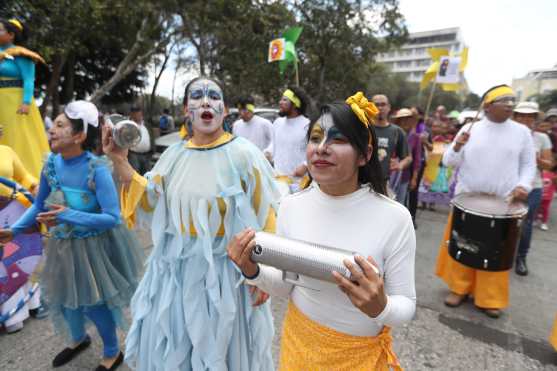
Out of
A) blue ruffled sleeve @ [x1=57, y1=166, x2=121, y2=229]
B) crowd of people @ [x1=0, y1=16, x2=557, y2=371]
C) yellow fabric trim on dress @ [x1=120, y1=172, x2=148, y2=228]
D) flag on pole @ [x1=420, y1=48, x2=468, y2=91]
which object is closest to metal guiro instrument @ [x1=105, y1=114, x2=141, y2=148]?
crowd of people @ [x1=0, y1=16, x2=557, y2=371]

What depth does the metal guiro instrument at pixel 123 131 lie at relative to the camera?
1.64 metres

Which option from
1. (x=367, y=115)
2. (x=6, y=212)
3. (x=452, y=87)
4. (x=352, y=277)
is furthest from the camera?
(x=452, y=87)

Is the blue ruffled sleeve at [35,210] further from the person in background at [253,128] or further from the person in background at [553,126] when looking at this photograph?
the person in background at [553,126]

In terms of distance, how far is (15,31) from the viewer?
3.62 m

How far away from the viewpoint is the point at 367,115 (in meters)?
1.30

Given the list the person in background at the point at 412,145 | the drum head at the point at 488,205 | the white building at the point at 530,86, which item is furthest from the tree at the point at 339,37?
the white building at the point at 530,86

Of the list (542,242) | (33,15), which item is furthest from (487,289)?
(33,15)

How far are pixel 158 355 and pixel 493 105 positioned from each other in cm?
326

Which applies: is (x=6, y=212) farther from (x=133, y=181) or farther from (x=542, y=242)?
(x=542, y=242)

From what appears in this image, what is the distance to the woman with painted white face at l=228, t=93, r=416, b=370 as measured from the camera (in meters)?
1.21

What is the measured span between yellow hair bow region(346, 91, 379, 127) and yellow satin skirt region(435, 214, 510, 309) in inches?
103

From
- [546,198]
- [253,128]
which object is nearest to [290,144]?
[253,128]

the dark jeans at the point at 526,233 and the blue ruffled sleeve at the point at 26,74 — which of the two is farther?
the dark jeans at the point at 526,233

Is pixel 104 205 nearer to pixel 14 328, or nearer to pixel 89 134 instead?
pixel 89 134
